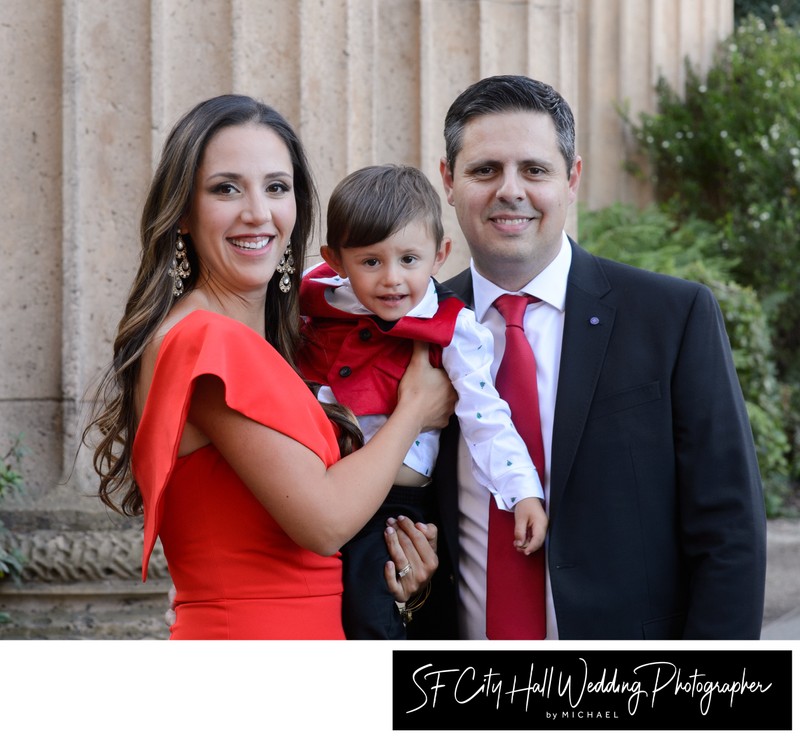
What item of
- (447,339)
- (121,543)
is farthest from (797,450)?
(447,339)

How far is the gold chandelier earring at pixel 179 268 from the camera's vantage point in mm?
2766

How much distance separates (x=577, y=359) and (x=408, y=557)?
0.68 m

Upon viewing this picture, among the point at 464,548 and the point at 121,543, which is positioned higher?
the point at 464,548

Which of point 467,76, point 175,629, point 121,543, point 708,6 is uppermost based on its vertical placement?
point 708,6

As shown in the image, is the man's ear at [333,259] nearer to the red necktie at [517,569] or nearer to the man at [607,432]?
the man at [607,432]

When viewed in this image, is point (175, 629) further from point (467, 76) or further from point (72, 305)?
point (467, 76)

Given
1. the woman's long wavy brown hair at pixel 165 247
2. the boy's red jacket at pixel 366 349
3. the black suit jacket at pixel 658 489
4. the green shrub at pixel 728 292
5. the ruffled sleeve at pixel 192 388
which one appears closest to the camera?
the ruffled sleeve at pixel 192 388

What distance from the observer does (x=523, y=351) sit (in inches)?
118

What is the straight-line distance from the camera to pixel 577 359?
2.94m

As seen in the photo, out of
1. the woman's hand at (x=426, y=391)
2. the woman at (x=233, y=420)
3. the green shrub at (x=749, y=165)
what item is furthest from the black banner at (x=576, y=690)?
the green shrub at (x=749, y=165)

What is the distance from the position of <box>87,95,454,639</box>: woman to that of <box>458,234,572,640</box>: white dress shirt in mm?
174

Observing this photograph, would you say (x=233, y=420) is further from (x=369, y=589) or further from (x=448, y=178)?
(x=448, y=178)

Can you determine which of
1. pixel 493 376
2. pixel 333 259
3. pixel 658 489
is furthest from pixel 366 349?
pixel 658 489

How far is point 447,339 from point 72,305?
7.23 feet
